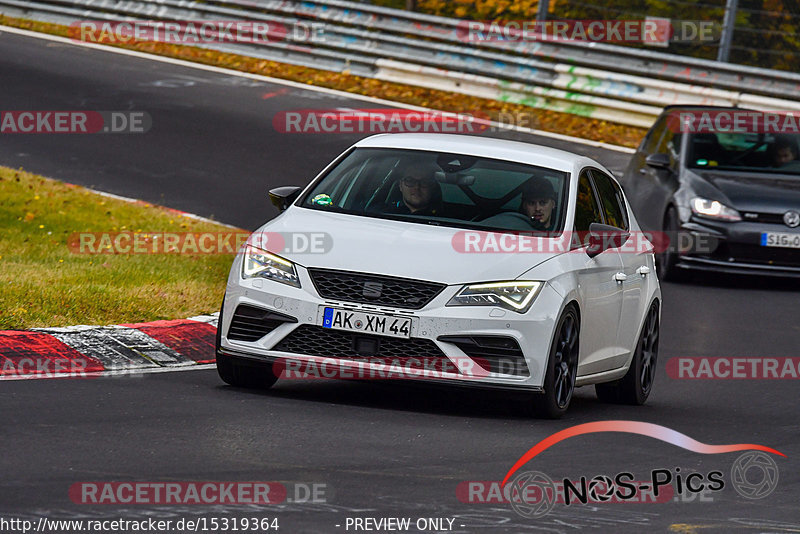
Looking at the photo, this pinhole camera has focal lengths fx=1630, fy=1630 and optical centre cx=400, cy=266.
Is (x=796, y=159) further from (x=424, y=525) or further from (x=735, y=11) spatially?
(x=424, y=525)

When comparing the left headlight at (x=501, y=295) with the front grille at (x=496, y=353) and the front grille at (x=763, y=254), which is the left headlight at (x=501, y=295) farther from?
the front grille at (x=763, y=254)

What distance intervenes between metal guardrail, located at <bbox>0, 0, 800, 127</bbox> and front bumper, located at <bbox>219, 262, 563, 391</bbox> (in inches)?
604

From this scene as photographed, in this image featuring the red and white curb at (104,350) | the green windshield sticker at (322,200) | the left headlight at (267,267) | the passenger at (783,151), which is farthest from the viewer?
the passenger at (783,151)

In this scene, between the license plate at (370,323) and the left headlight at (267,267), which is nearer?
the license plate at (370,323)

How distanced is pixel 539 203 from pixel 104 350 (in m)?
2.79

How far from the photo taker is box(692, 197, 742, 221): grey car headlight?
16172 millimetres

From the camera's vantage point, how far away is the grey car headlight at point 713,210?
1617 cm

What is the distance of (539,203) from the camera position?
9.72m

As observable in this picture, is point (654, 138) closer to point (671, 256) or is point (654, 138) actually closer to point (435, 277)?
point (671, 256)

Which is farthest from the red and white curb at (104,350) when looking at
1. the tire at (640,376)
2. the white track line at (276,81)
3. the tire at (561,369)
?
the white track line at (276,81)

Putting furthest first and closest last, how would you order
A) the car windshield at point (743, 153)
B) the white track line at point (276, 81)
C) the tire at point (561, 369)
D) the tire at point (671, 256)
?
the white track line at point (276, 81) → the car windshield at point (743, 153) → the tire at point (671, 256) → the tire at point (561, 369)

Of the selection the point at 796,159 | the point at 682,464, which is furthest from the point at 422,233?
the point at 796,159

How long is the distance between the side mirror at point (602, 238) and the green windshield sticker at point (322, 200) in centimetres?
156

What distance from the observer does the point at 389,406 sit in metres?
9.20
